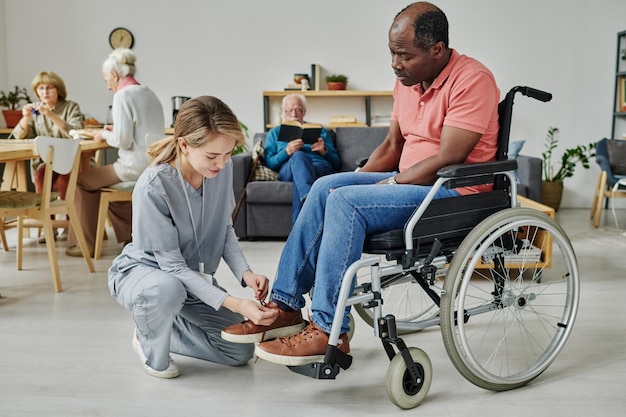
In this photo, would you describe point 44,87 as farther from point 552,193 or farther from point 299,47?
point 552,193

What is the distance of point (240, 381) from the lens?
2.08m

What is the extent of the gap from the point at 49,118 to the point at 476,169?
10.4ft

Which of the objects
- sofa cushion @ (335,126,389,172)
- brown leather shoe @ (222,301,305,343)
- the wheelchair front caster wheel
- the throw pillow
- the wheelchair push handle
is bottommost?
the wheelchair front caster wheel

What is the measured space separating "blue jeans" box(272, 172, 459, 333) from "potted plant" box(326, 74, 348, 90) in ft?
13.8

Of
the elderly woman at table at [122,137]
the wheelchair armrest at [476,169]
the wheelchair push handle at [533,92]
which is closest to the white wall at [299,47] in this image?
the elderly woman at table at [122,137]

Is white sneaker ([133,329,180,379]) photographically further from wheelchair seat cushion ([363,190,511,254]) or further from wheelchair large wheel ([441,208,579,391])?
wheelchair large wheel ([441,208,579,391])

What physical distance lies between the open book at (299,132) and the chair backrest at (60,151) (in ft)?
4.78

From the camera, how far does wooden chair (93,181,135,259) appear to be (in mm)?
3836

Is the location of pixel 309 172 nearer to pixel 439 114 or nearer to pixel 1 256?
pixel 1 256

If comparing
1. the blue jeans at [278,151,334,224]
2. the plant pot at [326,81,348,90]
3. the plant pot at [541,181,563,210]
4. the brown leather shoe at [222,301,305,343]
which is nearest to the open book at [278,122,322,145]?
the blue jeans at [278,151,334,224]

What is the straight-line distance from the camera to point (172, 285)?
76.9 inches

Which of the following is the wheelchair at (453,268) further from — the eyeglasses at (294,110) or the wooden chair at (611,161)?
the wooden chair at (611,161)

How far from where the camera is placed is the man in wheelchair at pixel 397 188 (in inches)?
71.6

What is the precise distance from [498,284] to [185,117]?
3.43ft
